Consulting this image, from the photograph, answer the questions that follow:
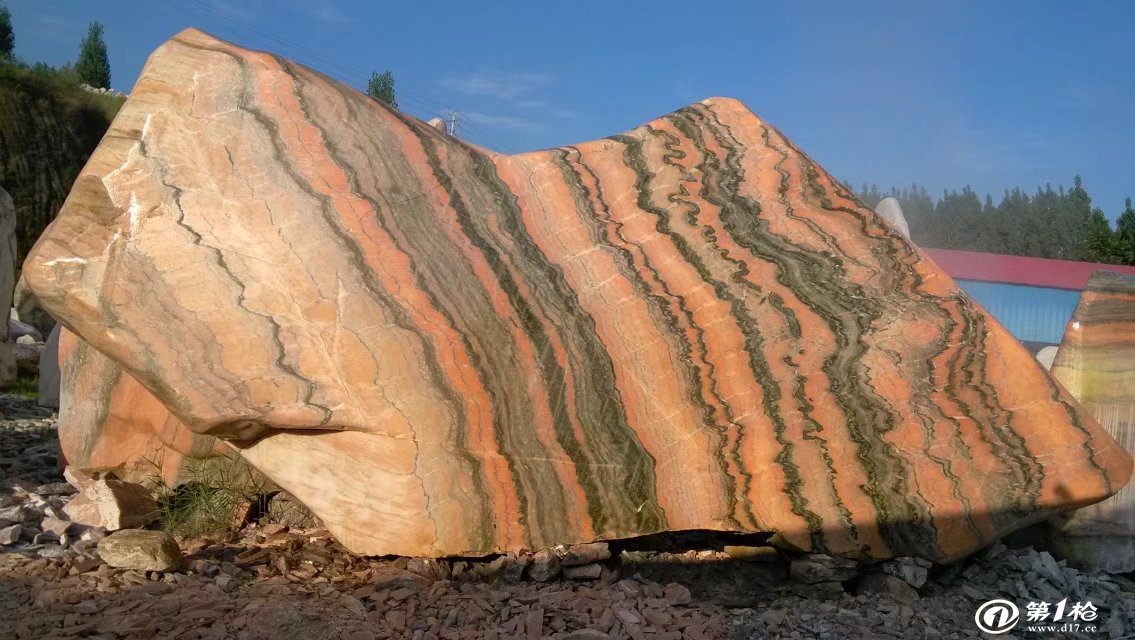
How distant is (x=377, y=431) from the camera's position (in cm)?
337

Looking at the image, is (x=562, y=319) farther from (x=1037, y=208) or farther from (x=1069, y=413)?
(x=1037, y=208)

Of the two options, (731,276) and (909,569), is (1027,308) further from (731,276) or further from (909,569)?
(731,276)

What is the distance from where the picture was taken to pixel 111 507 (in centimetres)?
381

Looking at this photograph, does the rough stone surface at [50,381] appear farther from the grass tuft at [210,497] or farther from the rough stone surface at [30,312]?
the rough stone surface at [30,312]

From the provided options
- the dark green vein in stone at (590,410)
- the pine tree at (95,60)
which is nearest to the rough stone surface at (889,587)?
the dark green vein in stone at (590,410)

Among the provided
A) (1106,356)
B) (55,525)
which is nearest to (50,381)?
(55,525)

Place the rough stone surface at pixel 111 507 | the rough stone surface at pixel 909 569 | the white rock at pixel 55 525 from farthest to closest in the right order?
the rough stone surface at pixel 111 507
the white rock at pixel 55 525
the rough stone surface at pixel 909 569

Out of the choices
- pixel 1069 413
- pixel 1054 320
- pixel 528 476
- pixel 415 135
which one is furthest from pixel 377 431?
pixel 1054 320

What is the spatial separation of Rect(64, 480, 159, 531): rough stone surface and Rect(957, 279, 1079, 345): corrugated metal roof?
13961 mm

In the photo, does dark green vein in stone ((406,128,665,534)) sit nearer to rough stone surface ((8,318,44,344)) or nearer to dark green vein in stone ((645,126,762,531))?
dark green vein in stone ((645,126,762,531))

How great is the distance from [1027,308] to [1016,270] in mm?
861

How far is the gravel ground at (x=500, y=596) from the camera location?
2947 mm

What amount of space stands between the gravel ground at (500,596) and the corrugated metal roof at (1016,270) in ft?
38.9

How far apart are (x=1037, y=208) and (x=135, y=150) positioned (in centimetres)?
2838
